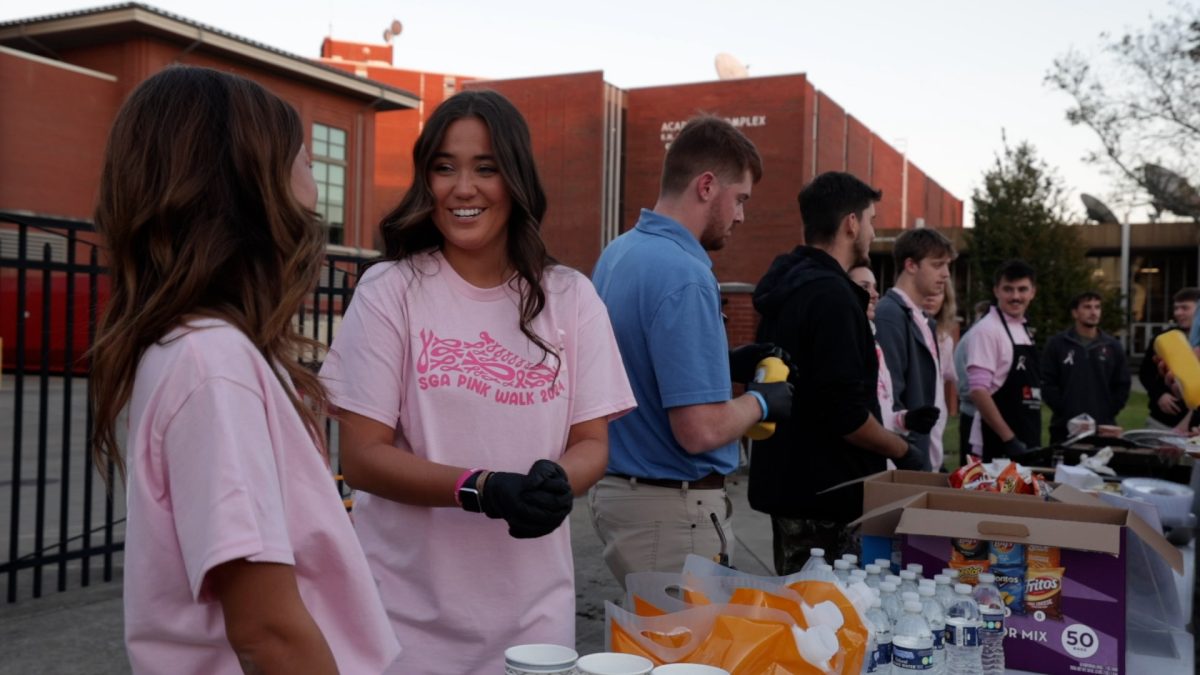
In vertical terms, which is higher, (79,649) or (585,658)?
(585,658)

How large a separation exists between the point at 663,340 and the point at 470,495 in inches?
37.5

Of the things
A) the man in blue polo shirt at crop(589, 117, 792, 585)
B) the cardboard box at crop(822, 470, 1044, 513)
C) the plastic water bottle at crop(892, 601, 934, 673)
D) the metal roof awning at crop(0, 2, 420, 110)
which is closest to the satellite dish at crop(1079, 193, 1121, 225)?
the metal roof awning at crop(0, 2, 420, 110)

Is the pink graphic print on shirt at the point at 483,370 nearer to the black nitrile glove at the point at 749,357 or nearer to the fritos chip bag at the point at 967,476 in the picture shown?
the black nitrile glove at the point at 749,357

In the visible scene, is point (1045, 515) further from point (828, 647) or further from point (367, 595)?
point (367, 595)

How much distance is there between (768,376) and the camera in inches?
111

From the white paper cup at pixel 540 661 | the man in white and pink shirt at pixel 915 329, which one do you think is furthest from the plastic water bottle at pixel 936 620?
the man in white and pink shirt at pixel 915 329

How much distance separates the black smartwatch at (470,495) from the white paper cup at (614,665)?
0.39 metres

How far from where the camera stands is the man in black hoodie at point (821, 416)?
11.0ft

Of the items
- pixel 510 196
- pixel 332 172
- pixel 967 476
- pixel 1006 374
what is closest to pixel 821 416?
pixel 967 476

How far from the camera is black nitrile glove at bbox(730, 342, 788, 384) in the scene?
296 cm

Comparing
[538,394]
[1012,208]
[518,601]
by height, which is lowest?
[518,601]

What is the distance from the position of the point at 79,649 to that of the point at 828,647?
412 centimetres

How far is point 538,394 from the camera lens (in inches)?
81.7

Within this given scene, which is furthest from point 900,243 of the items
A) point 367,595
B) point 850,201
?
point 367,595
